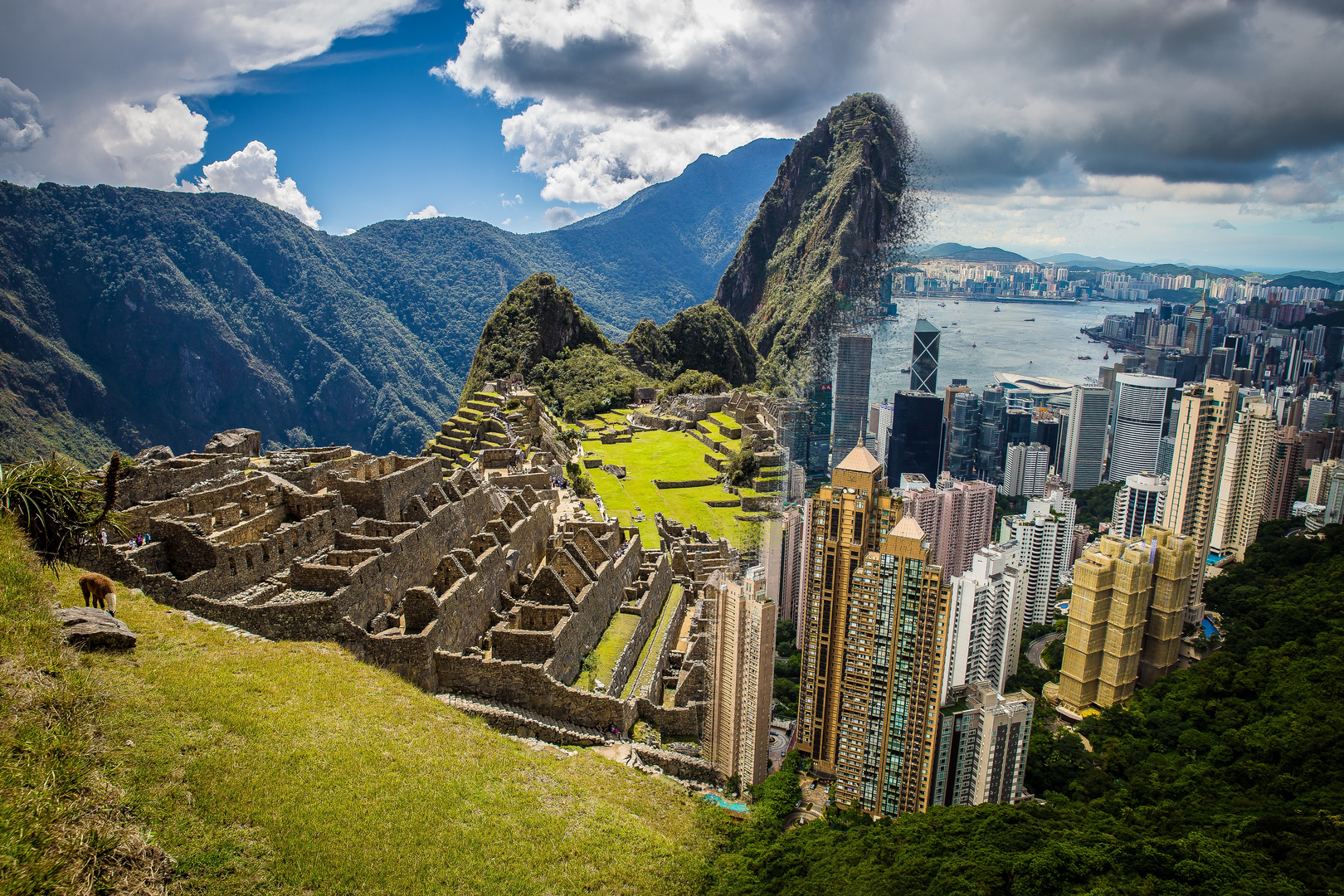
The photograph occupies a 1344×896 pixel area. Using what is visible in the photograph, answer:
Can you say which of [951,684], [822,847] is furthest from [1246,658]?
[822,847]

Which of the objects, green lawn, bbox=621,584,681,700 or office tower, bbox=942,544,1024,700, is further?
office tower, bbox=942,544,1024,700

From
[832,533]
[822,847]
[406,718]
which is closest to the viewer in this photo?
[406,718]

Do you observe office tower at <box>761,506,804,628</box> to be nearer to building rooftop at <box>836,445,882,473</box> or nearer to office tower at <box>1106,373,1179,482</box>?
building rooftop at <box>836,445,882,473</box>

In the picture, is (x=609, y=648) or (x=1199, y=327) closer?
(x=609, y=648)

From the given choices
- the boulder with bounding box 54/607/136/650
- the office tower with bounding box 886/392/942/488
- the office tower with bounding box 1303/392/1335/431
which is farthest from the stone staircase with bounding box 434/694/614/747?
the office tower with bounding box 1303/392/1335/431

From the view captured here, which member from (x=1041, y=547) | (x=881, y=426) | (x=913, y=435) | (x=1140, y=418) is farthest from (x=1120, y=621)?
(x=1140, y=418)

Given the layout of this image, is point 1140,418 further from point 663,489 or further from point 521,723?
point 521,723

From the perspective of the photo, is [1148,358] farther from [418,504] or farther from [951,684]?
[418,504]
